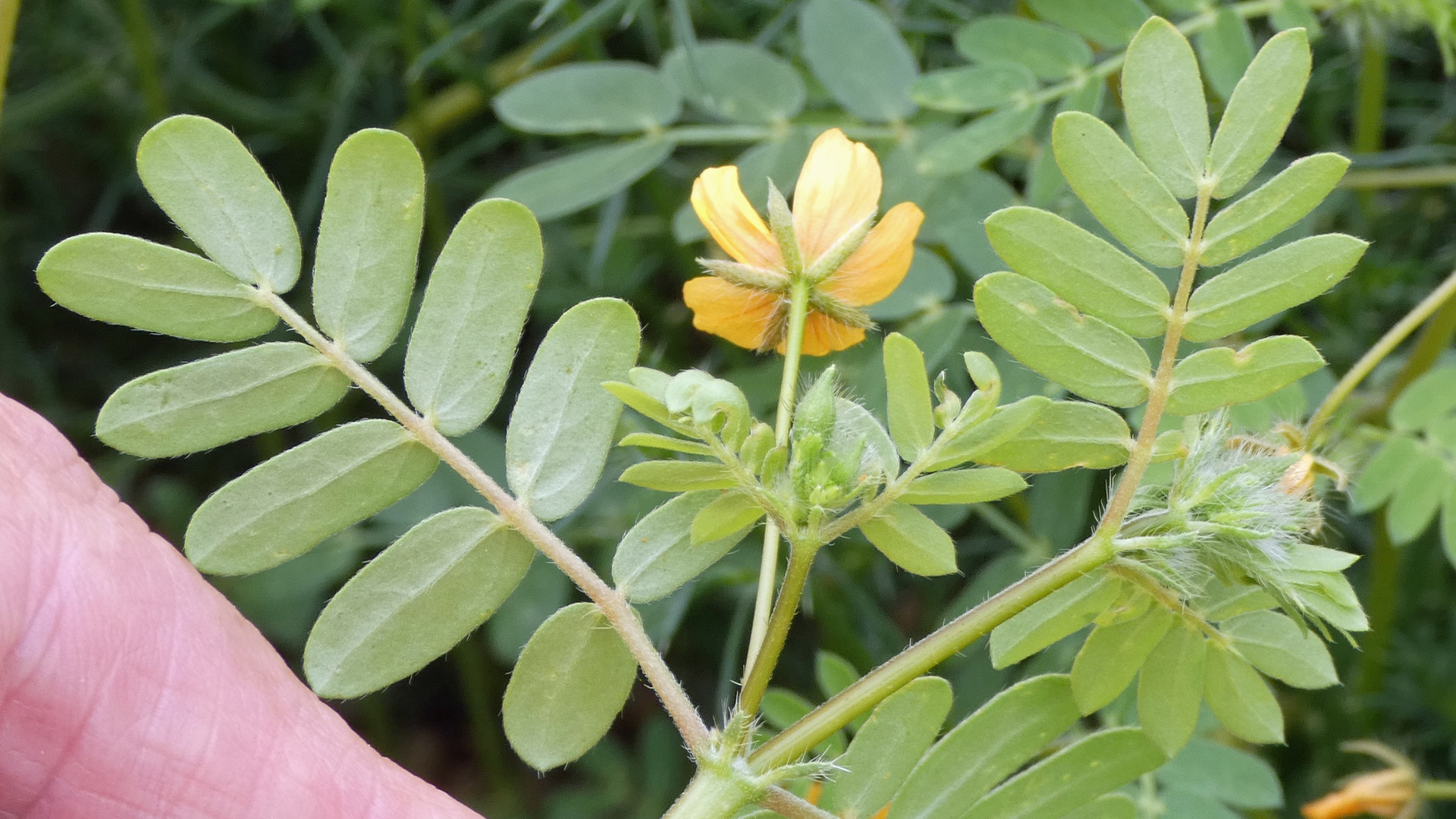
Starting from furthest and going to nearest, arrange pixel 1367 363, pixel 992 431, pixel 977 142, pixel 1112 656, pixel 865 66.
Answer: pixel 865 66
pixel 977 142
pixel 1367 363
pixel 1112 656
pixel 992 431

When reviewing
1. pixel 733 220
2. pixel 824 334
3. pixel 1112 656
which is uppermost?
pixel 733 220

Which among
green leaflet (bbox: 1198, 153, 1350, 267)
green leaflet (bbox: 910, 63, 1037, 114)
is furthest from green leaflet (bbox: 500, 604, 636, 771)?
green leaflet (bbox: 910, 63, 1037, 114)

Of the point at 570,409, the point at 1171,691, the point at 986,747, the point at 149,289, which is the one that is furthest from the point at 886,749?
the point at 149,289

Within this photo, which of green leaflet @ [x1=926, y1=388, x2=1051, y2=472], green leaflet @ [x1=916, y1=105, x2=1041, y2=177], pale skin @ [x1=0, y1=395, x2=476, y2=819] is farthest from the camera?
green leaflet @ [x1=916, y1=105, x2=1041, y2=177]

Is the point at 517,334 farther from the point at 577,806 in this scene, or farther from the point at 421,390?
the point at 577,806

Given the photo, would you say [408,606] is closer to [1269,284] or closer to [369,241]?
[369,241]

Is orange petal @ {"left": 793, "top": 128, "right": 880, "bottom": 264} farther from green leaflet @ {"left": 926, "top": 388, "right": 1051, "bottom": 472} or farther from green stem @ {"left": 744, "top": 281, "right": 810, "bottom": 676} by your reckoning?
green leaflet @ {"left": 926, "top": 388, "right": 1051, "bottom": 472}
